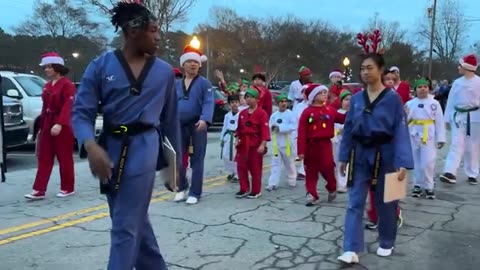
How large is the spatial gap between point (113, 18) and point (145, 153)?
885 mm

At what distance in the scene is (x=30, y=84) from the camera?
517 inches

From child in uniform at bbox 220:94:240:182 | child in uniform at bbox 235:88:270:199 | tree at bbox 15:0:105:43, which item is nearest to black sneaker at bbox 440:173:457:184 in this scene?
child in uniform at bbox 235:88:270:199

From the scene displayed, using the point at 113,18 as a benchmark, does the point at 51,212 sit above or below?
below

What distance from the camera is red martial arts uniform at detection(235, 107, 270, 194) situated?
7.37m

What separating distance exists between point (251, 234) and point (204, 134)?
1.86m

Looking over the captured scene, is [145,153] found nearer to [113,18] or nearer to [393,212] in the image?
[113,18]

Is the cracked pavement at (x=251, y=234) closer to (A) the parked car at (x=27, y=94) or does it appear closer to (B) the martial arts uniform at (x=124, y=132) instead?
(B) the martial arts uniform at (x=124, y=132)

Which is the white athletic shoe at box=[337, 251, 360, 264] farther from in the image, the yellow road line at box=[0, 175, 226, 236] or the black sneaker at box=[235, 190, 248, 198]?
the yellow road line at box=[0, 175, 226, 236]

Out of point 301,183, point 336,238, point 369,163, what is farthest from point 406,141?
point 301,183

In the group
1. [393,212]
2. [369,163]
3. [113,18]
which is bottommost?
[393,212]

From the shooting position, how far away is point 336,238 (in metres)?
5.41

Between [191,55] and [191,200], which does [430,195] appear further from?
[191,55]

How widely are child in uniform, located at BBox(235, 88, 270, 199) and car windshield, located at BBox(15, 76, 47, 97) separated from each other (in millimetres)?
7124

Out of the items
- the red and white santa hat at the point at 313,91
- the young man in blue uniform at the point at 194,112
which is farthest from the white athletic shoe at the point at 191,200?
the red and white santa hat at the point at 313,91
